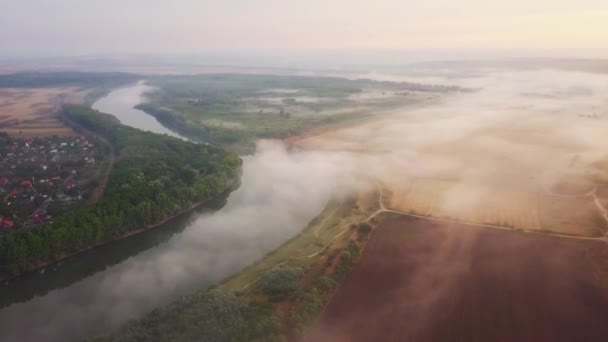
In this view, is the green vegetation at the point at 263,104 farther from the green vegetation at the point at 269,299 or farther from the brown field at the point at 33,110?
the green vegetation at the point at 269,299

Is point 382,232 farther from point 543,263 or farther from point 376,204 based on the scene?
point 543,263

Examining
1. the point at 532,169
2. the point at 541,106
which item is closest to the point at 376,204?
the point at 532,169

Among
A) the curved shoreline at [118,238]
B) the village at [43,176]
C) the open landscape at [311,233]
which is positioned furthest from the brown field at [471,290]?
the village at [43,176]

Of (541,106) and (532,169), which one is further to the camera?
(541,106)

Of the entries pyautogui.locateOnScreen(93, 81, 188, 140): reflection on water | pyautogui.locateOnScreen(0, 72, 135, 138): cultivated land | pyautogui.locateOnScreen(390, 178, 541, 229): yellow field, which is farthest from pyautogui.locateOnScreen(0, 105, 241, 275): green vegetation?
pyautogui.locateOnScreen(0, 72, 135, 138): cultivated land

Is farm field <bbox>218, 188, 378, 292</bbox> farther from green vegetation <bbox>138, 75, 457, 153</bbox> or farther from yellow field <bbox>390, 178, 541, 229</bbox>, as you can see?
green vegetation <bbox>138, 75, 457, 153</bbox>

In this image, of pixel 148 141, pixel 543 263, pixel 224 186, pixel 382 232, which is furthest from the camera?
pixel 148 141

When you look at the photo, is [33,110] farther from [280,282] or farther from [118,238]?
[280,282]

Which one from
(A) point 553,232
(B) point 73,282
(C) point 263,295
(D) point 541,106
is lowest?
(B) point 73,282
